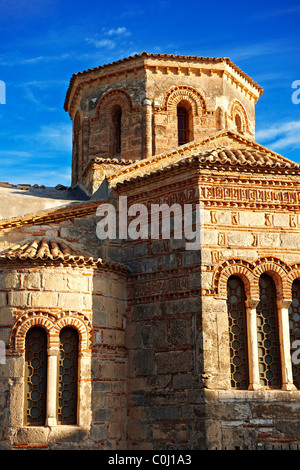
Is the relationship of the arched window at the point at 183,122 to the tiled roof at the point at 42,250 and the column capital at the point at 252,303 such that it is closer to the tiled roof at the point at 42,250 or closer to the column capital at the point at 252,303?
the tiled roof at the point at 42,250

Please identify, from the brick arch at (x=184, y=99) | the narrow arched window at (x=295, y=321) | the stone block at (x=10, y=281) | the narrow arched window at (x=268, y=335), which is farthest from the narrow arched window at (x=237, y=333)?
the brick arch at (x=184, y=99)

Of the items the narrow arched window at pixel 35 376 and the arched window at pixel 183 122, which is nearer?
the narrow arched window at pixel 35 376

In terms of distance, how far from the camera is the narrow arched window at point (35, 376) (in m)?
8.33


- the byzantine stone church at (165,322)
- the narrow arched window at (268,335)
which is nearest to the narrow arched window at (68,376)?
the byzantine stone church at (165,322)

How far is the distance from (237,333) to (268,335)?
1.66 feet

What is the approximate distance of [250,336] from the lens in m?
8.47

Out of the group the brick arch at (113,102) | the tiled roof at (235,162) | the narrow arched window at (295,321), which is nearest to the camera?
the narrow arched window at (295,321)

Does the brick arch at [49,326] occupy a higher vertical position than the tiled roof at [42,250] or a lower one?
lower

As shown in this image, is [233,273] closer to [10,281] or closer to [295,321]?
[295,321]

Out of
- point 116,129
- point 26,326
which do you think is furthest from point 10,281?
point 116,129

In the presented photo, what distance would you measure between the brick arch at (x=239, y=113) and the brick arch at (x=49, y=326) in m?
6.66

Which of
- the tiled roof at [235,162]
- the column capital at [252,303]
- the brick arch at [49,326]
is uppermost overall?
the tiled roof at [235,162]

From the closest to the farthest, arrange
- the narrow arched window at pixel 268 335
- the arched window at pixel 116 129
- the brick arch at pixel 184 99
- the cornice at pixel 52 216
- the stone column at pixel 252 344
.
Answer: the stone column at pixel 252 344 < the narrow arched window at pixel 268 335 < the cornice at pixel 52 216 < the brick arch at pixel 184 99 < the arched window at pixel 116 129

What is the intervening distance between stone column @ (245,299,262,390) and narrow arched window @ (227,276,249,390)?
8 centimetres
